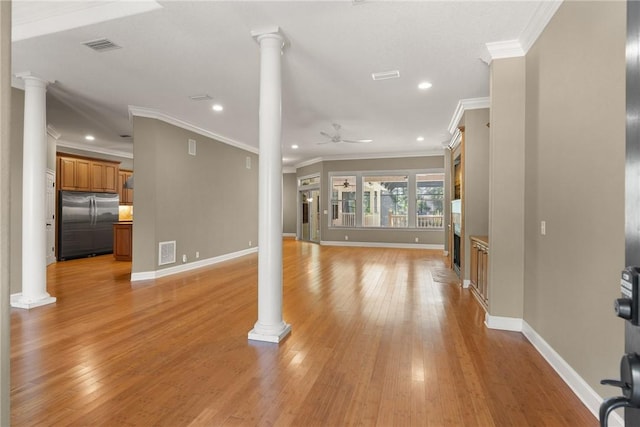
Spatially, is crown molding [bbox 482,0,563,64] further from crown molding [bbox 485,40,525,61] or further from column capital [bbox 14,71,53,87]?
column capital [bbox 14,71,53,87]

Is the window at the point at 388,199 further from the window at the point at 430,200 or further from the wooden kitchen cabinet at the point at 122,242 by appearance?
the wooden kitchen cabinet at the point at 122,242

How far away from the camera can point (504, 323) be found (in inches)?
136

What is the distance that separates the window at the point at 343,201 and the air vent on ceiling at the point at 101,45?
26.5ft

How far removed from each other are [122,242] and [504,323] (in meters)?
8.22

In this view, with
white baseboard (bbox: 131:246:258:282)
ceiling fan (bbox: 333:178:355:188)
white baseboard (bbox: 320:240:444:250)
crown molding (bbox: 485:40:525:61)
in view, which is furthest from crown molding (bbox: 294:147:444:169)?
crown molding (bbox: 485:40:525:61)

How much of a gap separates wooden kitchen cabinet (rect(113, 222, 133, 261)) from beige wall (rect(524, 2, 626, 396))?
8.26 m

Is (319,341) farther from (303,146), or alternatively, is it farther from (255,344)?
(303,146)

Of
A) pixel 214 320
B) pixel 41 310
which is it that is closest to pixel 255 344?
pixel 214 320

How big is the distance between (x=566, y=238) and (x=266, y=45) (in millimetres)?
3179

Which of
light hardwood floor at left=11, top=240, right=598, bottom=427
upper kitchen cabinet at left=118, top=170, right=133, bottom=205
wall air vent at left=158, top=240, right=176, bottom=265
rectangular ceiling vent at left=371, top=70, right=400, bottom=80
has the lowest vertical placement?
light hardwood floor at left=11, top=240, right=598, bottom=427

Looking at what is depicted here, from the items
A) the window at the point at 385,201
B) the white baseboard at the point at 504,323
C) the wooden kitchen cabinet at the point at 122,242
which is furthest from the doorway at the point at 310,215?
the white baseboard at the point at 504,323

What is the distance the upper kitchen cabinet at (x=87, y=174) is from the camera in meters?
7.94

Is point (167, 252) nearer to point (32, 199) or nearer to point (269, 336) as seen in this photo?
point (32, 199)

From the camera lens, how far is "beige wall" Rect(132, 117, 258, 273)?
19.2ft
